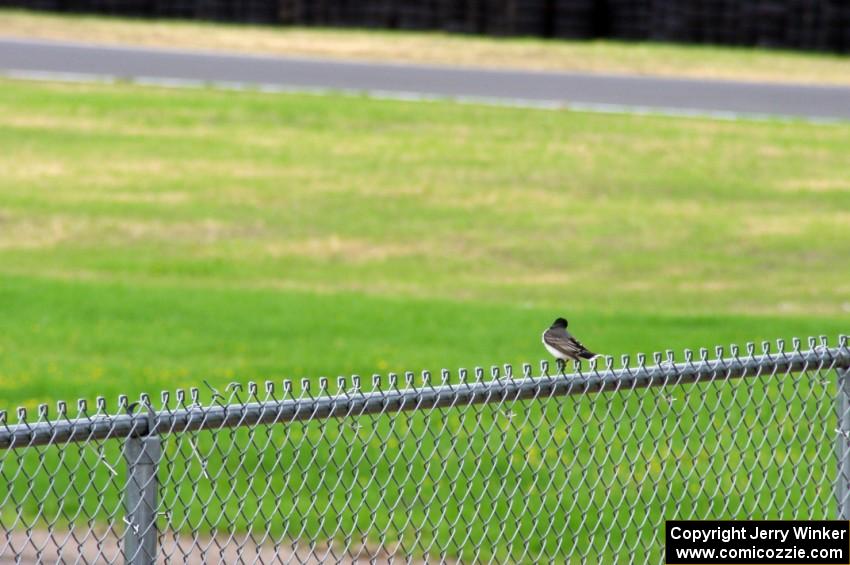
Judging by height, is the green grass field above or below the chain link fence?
below

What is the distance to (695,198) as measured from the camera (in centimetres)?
1931

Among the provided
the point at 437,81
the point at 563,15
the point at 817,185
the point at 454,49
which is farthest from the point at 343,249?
the point at 563,15

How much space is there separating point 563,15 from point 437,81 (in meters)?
4.95

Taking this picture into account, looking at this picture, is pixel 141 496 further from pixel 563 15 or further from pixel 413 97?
pixel 563 15

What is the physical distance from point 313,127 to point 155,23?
9.00m

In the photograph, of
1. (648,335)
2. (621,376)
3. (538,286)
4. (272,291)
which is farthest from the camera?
(538,286)

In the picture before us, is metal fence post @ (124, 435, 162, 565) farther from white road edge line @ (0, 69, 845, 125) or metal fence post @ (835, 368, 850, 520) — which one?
white road edge line @ (0, 69, 845, 125)

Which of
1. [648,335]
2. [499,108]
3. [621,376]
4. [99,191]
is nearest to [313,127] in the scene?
[499,108]

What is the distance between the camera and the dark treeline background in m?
27.8

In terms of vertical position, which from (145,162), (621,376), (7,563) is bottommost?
(145,162)

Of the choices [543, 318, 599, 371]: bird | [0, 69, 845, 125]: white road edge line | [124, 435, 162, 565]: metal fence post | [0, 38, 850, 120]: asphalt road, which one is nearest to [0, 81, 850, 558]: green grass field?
[0, 69, 845, 125]: white road edge line

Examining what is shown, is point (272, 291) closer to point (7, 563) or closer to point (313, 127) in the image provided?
point (7, 563)

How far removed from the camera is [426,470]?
489 cm

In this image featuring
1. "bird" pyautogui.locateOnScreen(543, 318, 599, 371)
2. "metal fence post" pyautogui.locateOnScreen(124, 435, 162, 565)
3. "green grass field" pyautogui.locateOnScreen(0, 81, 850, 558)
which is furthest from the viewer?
"green grass field" pyautogui.locateOnScreen(0, 81, 850, 558)
